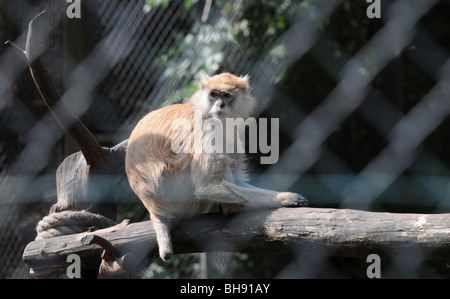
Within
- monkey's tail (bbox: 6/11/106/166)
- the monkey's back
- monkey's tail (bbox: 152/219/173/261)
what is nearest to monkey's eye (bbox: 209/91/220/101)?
the monkey's back

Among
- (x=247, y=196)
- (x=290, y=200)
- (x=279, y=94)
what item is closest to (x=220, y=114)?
(x=247, y=196)

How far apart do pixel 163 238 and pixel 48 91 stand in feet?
2.32

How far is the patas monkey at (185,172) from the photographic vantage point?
221 centimetres

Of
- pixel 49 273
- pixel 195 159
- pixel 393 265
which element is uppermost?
pixel 195 159

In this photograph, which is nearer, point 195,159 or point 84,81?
point 195,159

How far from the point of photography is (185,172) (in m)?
2.34

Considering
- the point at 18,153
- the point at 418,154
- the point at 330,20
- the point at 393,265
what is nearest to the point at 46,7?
the point at 18,153

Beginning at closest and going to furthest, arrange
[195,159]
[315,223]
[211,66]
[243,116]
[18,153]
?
[315,223] < [195,159] < [243,116] < [18,153] < [211,66]

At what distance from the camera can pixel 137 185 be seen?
7.82ft

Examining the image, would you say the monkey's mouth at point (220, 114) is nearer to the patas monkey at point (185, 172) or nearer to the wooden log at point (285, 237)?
the patas monkey at point (185, 172)

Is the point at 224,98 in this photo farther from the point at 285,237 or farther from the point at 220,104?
the point at 285,237

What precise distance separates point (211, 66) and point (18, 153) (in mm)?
1274

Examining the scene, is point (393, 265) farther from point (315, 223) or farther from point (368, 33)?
point (315, 223)

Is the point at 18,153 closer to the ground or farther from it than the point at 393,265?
farther from it
